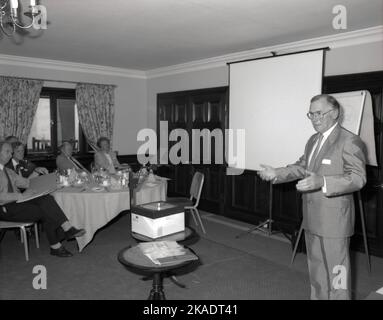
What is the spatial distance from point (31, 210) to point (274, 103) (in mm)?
3369

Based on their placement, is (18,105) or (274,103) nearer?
(274,103)

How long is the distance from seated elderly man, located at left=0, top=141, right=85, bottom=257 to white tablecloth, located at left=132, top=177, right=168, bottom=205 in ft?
2.36

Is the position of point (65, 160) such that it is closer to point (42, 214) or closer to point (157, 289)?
point (42, 214)

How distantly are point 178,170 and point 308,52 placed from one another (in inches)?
129

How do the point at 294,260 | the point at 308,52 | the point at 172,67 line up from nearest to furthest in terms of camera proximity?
the point at 294,260 → the point at 308,52 → the point at 172,67

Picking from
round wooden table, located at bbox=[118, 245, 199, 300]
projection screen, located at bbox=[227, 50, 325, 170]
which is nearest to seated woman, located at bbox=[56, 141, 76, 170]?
projection screen, located at bbox=[227, 50, 325, 170]

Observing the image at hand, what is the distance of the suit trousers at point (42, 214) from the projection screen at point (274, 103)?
2847 millimetres

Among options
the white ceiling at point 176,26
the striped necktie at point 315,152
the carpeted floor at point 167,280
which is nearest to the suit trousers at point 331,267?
the striped necktie at point 315,152

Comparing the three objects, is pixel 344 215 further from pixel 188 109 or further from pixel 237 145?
pixel 188 109

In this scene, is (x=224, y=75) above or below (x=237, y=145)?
above

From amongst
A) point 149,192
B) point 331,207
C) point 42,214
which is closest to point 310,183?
point 331,207

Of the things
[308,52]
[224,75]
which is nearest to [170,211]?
[308,52]

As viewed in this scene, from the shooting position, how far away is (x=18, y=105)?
5891 mm
